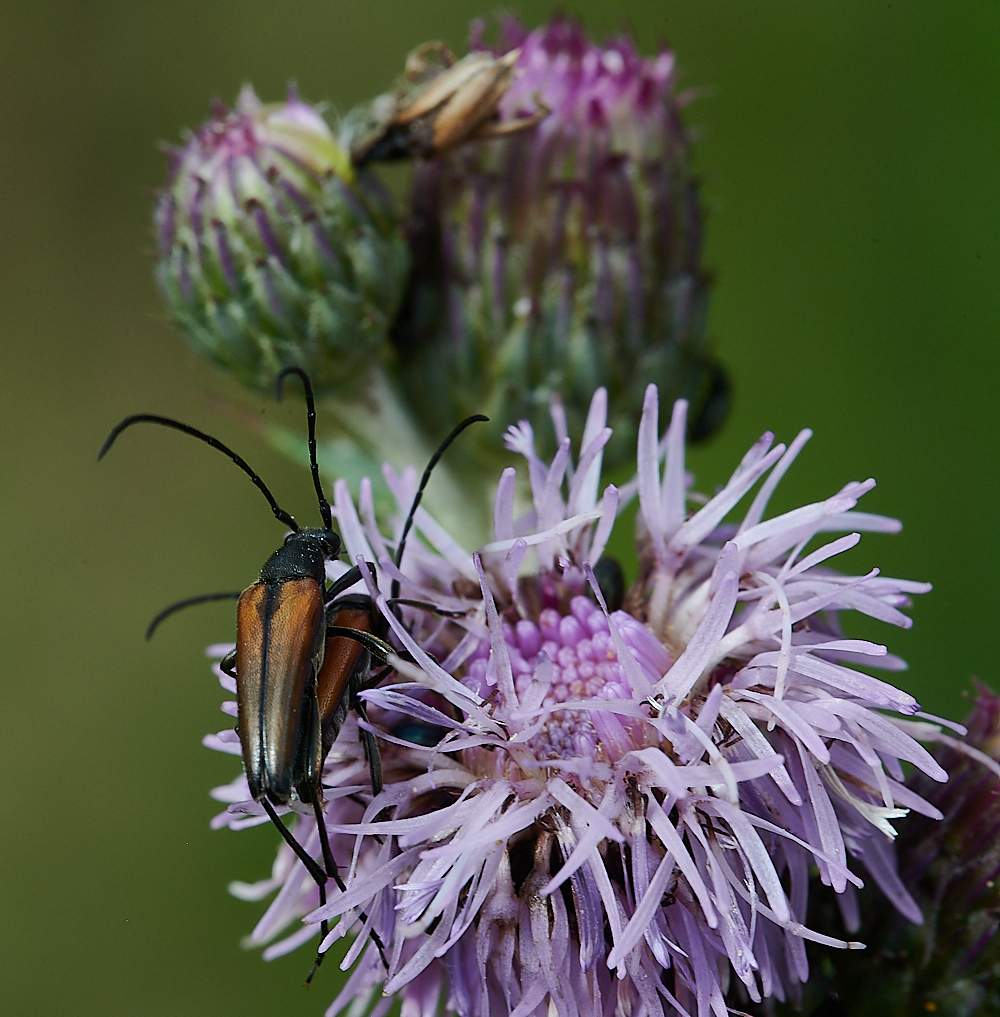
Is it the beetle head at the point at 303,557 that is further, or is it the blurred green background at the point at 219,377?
the blurred green background at the point at 219,377

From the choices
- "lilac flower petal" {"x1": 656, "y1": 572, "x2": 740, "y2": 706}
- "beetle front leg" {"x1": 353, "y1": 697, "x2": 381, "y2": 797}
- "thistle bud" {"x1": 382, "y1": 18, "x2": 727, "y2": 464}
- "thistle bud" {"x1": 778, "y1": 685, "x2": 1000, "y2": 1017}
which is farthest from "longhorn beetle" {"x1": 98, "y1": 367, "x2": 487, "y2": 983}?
"thistle bud" {"x1": 382, "y1": 18, "x2": 727, "y2": 464}

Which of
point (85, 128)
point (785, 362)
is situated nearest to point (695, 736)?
point (785, 362)

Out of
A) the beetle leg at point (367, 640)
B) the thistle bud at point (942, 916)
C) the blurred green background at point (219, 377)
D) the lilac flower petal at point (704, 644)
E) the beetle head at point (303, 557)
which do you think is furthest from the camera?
the blurred green background at point (219, 377)

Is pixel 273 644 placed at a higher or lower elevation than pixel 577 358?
lower

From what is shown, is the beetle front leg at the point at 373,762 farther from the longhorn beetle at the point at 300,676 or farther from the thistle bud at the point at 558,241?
the thistle bud at the point at 558,241

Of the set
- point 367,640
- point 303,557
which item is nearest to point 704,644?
point 367,640

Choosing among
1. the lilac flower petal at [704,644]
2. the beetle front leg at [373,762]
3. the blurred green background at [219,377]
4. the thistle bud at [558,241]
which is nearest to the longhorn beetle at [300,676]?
the beetle front leg at [373,762]

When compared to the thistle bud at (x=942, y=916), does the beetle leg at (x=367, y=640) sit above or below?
above

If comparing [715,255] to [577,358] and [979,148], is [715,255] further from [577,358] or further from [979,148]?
[577,358]
